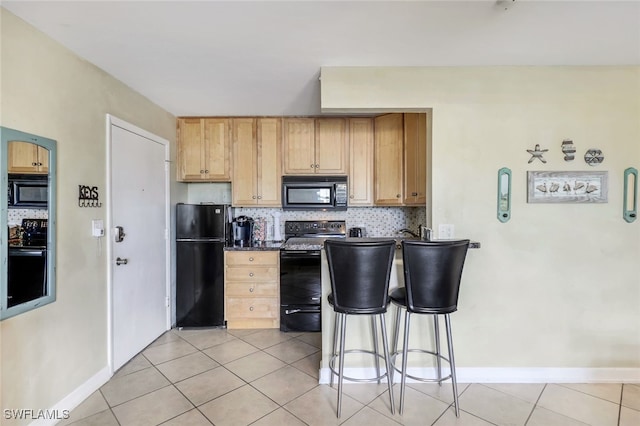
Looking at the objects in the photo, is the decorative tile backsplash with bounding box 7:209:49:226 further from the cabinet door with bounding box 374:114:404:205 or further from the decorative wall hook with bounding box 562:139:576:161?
the decorative wall hook with bounding box 562:139:576:161

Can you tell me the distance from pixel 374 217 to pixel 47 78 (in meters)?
3.19

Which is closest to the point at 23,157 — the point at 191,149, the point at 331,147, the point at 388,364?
the point at 191,149

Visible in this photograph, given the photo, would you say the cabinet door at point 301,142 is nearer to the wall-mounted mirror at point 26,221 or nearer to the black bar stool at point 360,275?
the black bar stool at point 360,275

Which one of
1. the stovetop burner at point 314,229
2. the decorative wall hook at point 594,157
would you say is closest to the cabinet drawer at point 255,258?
the stovetop burner at point 314,229

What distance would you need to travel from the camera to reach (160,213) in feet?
10.2

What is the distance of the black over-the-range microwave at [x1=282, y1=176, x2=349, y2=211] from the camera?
11.4 ft

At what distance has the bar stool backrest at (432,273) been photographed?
1.84 metres

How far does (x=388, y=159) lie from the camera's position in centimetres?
343

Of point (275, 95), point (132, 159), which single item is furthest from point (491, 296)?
point (132, 159)

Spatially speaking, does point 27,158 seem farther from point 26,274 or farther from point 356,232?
point 356,232

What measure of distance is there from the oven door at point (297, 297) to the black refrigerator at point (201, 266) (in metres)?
0.71

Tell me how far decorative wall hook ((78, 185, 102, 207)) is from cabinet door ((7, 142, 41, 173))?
1.14 ft

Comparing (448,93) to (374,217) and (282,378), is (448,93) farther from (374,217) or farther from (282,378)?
(282,378)

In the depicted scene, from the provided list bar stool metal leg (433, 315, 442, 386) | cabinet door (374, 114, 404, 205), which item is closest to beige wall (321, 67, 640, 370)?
bar stool metal leg (433, 315, 442, 386)
